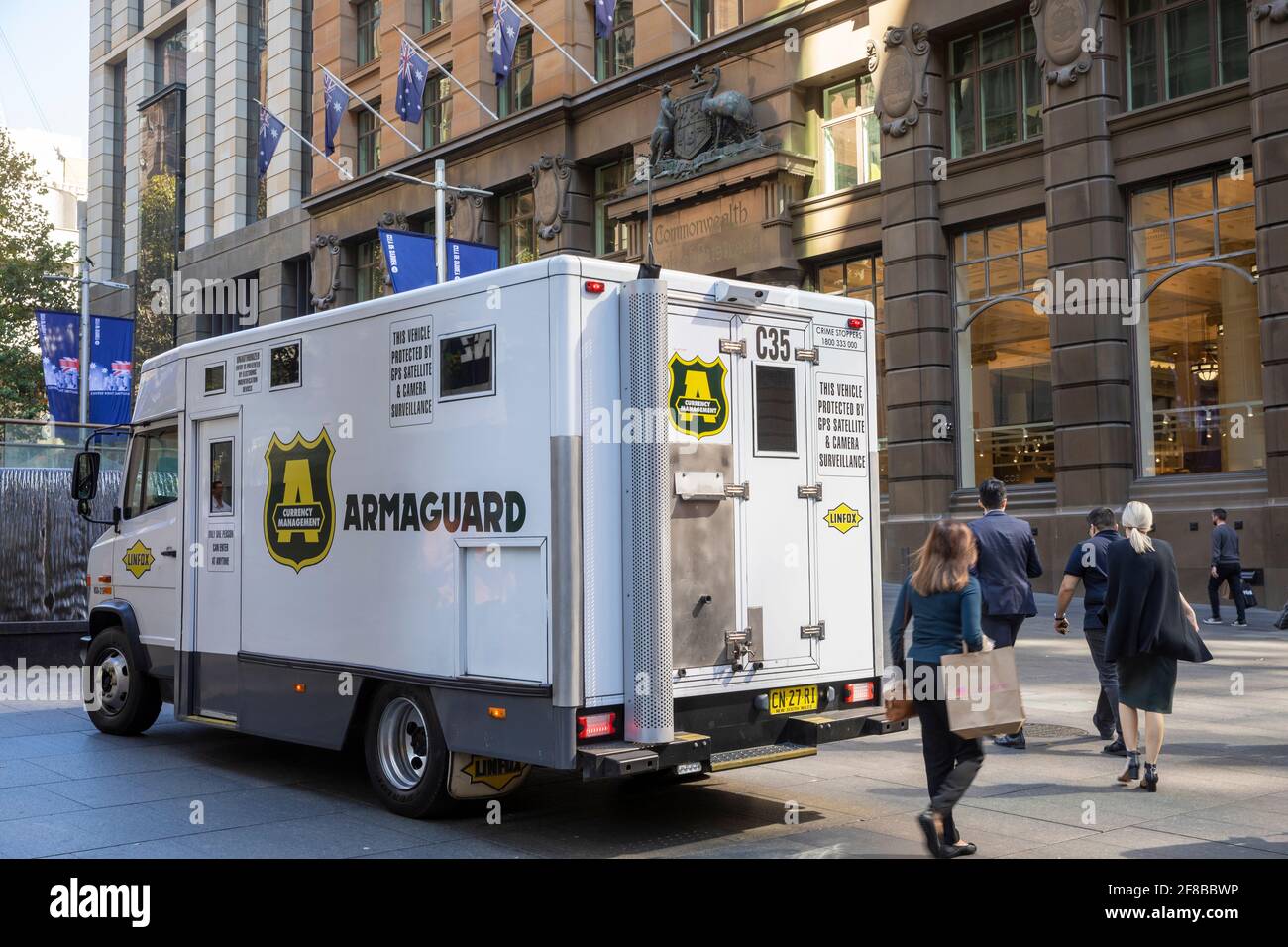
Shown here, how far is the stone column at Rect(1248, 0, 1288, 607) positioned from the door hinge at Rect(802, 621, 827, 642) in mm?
14119

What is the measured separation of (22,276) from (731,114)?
26786 millimetres

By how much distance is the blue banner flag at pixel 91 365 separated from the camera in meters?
31.0

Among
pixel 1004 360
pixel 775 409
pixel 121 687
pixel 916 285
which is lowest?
pixel 121 687

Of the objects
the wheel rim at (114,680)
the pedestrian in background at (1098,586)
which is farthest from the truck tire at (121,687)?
the pedestrian in background at (1098,586)

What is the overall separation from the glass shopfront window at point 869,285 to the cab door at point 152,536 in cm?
1692

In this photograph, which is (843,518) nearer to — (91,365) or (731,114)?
(731,114)

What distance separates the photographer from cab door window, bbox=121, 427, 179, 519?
425 inches

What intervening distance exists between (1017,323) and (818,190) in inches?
221

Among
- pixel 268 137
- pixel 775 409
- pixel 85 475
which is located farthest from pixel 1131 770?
pixel 268 137

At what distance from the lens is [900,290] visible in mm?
24875

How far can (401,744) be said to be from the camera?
8.35m

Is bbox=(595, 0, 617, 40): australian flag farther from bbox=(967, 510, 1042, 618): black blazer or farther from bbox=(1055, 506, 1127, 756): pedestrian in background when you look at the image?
bbox=(1055, 506, 1127, 756): pedestrian in background

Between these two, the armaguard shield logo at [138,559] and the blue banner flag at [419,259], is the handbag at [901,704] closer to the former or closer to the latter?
the armaguard shield logo at [138,559]
